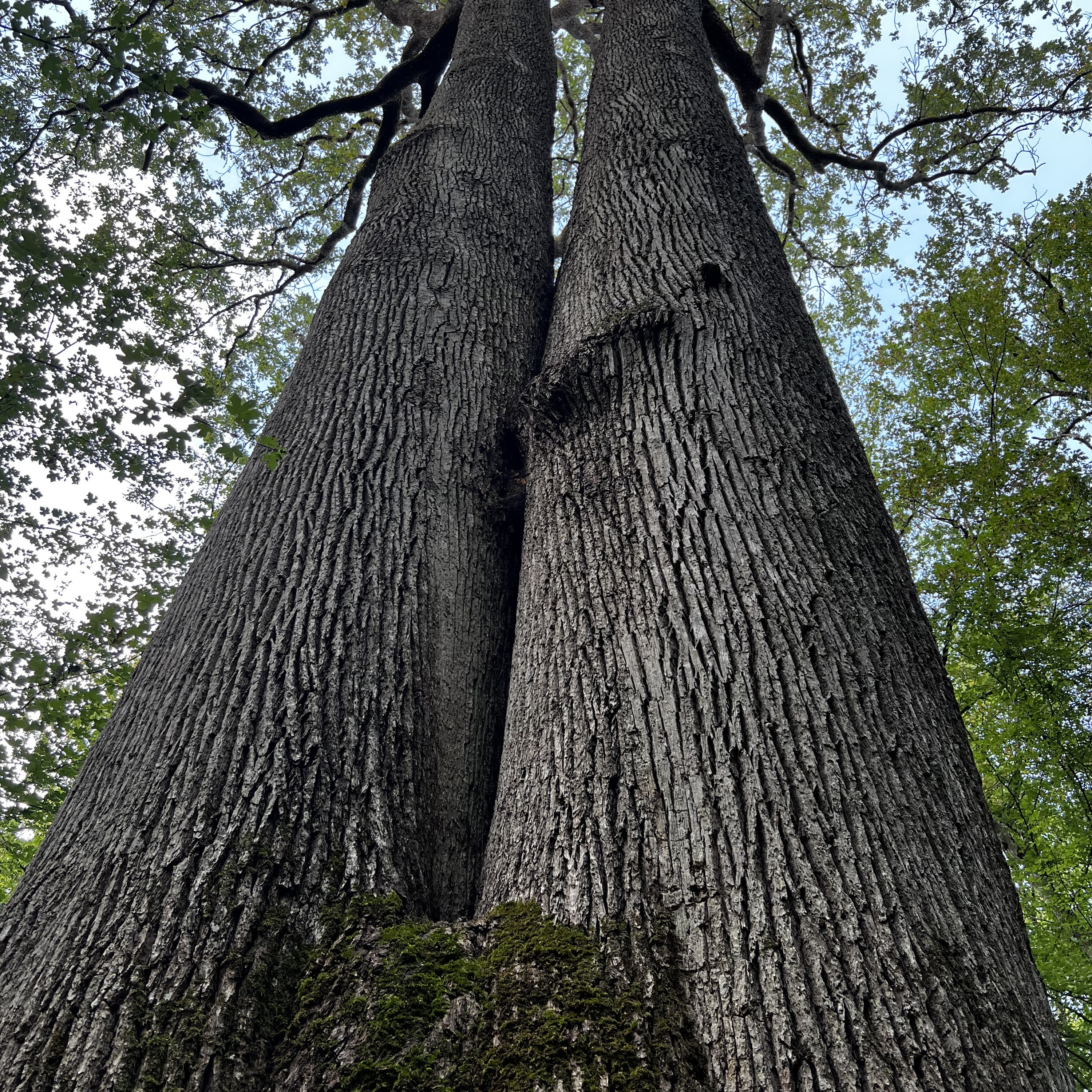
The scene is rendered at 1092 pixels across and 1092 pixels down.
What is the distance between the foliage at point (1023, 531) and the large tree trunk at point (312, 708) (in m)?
5.37

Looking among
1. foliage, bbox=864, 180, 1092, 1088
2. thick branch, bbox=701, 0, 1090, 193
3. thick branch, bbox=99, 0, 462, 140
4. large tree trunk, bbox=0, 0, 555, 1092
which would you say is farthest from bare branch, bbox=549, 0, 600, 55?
large tree trunk, bbox=0, 0, 555, 1092

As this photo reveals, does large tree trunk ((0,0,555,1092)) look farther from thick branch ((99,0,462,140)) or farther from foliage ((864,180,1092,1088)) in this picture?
foliage ((864,180,1092,1088))

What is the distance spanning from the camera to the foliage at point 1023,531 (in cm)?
667

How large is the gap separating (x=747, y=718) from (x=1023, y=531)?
694 centimetres

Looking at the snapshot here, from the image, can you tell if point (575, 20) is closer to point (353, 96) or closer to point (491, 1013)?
point (353, 96)

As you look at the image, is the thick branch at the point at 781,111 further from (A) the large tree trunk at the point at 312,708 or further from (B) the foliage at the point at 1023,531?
(A) the large tree trunk at the point at 312,708

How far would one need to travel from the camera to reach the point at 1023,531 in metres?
7.17

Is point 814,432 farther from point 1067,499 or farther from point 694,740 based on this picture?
point 1067,499

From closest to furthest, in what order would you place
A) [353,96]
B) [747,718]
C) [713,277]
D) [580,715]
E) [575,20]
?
1. [747,718]
2. [580,715]
3. [713,277]
4. [353,96]
5. [575,20]

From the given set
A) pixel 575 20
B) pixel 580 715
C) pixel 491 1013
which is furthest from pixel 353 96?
pixel 491 1013

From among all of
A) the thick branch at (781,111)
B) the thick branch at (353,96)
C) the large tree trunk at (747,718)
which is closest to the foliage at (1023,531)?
the thick branch at (781,111)

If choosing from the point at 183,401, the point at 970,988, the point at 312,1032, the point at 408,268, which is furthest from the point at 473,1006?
the point at 408,268

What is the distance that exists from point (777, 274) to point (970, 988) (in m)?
2.61

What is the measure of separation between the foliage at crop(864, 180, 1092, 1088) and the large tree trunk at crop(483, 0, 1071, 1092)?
496cm
